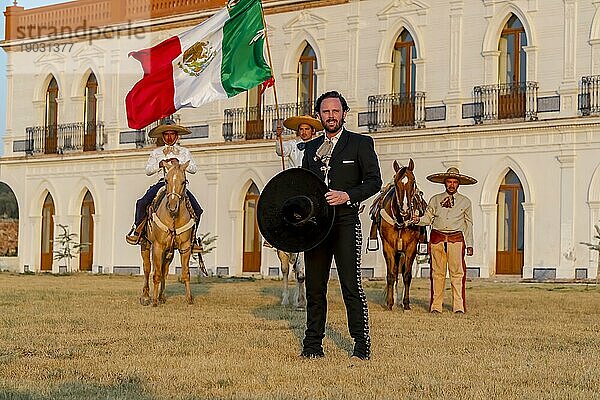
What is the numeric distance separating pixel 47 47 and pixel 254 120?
31.5ft

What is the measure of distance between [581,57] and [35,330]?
2044 centimetres

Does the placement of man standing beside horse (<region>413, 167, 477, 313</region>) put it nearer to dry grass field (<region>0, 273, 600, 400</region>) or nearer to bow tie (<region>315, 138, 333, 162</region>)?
dry grass field (<region>0, 273, 600, 400</region>)

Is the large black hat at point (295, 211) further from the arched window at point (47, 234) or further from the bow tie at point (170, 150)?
the arched window at point (47, 234)

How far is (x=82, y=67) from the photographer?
40969mm

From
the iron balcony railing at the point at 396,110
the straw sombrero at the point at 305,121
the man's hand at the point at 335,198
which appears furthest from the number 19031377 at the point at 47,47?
the man's hand at the point at 335,198

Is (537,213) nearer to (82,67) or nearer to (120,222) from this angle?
(120,222)

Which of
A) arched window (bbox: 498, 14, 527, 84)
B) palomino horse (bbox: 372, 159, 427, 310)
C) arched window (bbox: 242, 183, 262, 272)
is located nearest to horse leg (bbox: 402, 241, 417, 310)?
palomino horse (bbox: 372, 159, 427, 310)

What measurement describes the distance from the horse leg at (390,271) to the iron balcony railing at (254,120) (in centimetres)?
1906

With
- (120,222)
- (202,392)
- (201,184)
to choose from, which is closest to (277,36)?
(201,184)

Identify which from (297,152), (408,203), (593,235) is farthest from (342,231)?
(593,235)

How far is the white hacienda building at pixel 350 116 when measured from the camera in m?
29.9

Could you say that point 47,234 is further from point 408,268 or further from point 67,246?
point 408,268

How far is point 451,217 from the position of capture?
1647cm

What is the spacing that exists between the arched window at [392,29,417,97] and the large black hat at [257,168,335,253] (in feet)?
77.7
